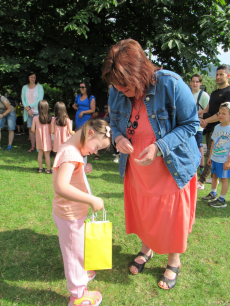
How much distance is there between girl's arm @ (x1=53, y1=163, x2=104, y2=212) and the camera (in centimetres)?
154

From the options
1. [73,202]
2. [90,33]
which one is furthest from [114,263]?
[90,33]

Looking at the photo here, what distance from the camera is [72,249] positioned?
6.15 ft

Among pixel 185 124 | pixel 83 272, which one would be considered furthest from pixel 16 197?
pixel 185 124

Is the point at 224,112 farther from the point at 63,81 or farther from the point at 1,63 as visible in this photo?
the point at 1,63

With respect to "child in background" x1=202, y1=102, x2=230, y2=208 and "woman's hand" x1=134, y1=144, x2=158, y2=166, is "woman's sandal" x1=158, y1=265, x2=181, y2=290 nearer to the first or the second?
"woman's hand" x1=134, y1=144, x2=158, y2=166

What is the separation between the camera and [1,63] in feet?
21.3

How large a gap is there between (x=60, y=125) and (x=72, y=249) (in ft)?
12.5

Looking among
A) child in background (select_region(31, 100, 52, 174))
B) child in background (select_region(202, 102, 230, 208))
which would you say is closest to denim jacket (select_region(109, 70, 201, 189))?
child in background (select_region(202, 102, 230, 208))

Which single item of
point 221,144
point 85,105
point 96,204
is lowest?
point 96,204

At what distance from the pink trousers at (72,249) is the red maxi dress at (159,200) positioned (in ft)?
2.04

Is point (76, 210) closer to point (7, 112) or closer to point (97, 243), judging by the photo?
point (97, 243)

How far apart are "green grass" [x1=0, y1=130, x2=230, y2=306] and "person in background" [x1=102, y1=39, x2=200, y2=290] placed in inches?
7.0

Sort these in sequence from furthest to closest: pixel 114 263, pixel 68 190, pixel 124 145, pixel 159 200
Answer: pixel 114 263 < pixel 159 200 < pixel 124 145 < pixel 68 190

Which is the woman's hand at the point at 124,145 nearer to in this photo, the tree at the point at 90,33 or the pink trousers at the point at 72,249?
the pink trousers at the point at 72,249
